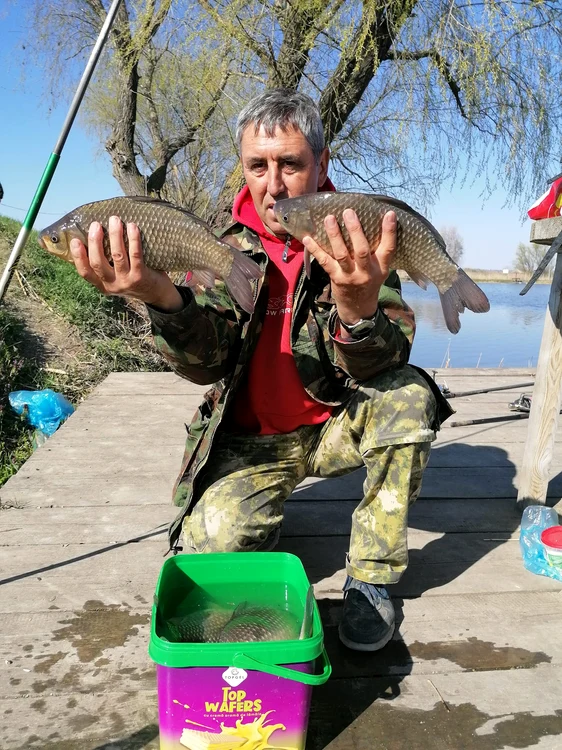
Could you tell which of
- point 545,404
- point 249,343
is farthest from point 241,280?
point 545,404

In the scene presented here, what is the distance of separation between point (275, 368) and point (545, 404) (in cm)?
119

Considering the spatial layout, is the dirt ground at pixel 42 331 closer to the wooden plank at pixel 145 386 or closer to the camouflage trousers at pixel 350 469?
the wooden plank at pixel 145 386

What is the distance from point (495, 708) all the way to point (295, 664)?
0.59 metres

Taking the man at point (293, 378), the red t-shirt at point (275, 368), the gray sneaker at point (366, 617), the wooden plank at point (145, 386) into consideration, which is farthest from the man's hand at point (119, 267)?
the wooden plank at point (145, 386)

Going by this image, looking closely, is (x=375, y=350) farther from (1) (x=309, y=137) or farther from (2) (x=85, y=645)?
(2) (x=85, y=645)

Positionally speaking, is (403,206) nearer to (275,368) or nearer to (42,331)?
(275,368)

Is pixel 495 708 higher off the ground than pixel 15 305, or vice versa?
pixel 15 305

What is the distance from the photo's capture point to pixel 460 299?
69.4 inches

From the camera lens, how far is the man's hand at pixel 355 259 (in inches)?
62.0

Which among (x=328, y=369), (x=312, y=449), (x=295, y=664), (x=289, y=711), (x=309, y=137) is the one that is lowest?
(x=289, y=711)

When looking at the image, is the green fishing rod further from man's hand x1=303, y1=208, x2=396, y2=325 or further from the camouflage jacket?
man's hand x1=303, y1=208, x2=396, y2=325

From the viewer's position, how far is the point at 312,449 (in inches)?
86.2

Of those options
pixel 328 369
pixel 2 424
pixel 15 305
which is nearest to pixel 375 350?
pixel 328 369

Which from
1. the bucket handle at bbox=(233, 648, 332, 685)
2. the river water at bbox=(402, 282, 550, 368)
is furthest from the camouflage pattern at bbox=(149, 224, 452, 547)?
the river water at bbox=(402, 282, 550, 368)
